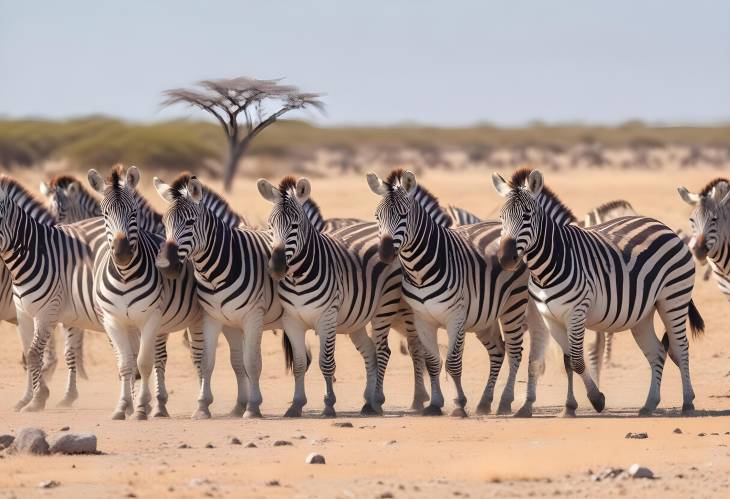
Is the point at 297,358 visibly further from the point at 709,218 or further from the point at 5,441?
the point at 709,218

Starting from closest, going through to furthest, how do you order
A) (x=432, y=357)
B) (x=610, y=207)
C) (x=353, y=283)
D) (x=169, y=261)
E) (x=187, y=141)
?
(x=169, y=261) < (x=432, y=357) < (x=353, y=283) < (x=610, y=207) < (x=187, y=141)

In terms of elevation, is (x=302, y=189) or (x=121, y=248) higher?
(x=302, y=189)

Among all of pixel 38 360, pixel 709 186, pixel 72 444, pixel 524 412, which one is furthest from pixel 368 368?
pixel 72 444

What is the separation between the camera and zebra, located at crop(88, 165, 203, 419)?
11.7 m

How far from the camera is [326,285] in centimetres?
1212

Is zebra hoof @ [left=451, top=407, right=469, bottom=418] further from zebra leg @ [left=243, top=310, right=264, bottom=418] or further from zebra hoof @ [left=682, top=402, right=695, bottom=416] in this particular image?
zebra hoof @ [left=682, top=402, right=695, bottom=416]

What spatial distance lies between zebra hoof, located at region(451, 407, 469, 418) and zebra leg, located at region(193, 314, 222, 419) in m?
2.11

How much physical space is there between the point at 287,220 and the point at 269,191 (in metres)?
0.37

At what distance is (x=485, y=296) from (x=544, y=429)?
1.80 metres

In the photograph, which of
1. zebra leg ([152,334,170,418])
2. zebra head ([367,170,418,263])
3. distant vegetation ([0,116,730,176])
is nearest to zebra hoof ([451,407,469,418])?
zebra head ([367,170,418,263])

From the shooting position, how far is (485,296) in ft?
41.0

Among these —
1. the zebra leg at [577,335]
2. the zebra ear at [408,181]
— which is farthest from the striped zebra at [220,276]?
the zebra leg at [577,335]

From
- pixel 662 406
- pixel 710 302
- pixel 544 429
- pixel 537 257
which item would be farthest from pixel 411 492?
pixel 710 302

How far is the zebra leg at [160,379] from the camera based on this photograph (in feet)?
40.1
